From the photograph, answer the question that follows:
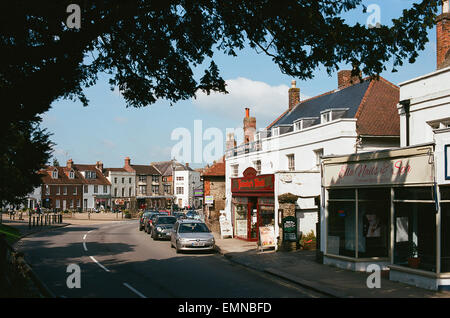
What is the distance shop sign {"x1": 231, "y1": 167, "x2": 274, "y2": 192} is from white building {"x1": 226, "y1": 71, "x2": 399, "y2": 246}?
6cm

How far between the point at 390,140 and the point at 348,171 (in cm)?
717

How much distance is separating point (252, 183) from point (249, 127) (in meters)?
12.3

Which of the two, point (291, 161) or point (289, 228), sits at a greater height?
point (291, 161)

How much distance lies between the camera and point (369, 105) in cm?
2489

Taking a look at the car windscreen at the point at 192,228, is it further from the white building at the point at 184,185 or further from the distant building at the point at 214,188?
the white building at the point at 184,185

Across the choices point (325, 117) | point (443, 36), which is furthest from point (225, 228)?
point (443, 36)

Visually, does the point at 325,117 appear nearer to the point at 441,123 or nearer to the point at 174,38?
the point at 441,123

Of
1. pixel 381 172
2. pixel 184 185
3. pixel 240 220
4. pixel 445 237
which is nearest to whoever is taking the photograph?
pixel 445 237

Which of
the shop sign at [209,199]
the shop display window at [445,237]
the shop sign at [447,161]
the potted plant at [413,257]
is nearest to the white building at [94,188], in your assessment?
the shop sign at [209,199]

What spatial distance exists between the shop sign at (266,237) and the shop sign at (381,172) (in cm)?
519

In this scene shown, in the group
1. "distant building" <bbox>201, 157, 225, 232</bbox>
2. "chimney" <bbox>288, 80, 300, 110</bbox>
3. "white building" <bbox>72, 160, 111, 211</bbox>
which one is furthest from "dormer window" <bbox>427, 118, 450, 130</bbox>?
"white building" <bbox>72, 160, 111, 211</bbox>

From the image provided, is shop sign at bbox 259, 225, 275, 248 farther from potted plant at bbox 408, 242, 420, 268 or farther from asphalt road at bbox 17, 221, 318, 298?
potted plant at bbox 408, 242, 420, 268

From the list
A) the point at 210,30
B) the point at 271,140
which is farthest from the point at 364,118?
the point at 210,30

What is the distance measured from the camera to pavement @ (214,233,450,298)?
12.5 m
